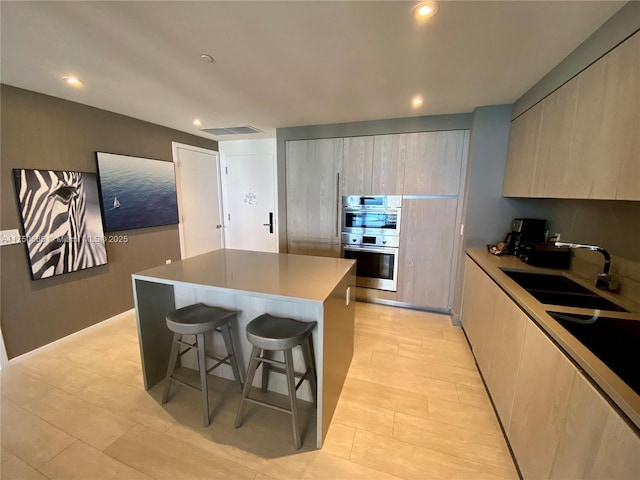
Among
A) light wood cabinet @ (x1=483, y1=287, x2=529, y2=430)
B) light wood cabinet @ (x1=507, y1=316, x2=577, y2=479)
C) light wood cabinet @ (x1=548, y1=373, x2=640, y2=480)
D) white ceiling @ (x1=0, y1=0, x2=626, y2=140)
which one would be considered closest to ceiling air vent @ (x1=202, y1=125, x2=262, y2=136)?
white ceiling @ (x1=0, y1=0, x2=626, y2=140)

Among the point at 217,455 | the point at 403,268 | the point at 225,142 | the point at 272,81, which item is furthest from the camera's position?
the point at 225,142

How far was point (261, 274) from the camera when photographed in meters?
1.83

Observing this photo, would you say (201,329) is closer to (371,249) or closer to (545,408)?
(545,408)

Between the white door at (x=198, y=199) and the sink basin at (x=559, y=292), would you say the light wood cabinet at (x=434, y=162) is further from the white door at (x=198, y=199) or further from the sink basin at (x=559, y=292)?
the white door at (x=198, y=199)

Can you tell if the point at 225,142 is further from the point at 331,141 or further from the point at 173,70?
the point at 173,70

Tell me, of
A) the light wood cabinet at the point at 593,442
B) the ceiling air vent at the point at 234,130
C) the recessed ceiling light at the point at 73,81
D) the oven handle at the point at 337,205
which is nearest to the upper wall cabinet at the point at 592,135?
the light wood cabinet at the point at 593,442

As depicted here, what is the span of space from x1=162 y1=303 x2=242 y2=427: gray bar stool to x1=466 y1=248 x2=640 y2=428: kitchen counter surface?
1.81 meters

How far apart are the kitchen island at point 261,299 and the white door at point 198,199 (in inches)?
74.2

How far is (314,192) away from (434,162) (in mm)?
1548

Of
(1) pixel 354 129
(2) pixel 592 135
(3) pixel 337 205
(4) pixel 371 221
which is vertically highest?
(1) pixel 354 129

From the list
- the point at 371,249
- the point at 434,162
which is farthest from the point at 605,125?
the point at 371,249

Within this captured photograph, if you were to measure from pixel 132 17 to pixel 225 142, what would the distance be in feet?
10.5

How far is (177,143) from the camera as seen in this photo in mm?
3627

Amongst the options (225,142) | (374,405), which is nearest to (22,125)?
(225,142)
